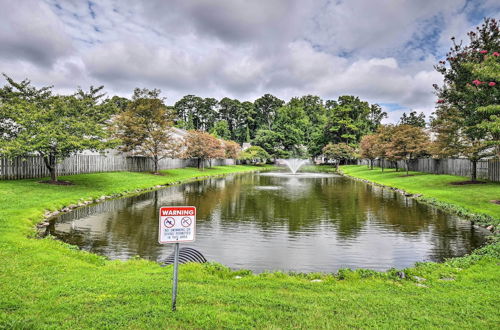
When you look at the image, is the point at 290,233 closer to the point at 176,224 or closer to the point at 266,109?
the point at 176,224

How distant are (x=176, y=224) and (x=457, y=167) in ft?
118

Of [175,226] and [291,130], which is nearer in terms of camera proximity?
[175,226]

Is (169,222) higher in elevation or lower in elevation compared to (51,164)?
lower

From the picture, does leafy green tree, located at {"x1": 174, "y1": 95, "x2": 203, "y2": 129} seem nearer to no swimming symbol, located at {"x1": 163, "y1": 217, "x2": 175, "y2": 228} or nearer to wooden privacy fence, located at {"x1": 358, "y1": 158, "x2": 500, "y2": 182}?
wooden privacy fence, located at {"x1": 358, "y1": 158, "x2": 500, "y2": 182}

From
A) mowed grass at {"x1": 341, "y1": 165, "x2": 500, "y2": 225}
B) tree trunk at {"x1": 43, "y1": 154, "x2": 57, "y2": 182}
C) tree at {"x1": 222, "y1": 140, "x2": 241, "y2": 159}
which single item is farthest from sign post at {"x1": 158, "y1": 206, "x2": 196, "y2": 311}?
tree at {"x1": 222, "y1": 140, "x2": 241, "y2": 159}

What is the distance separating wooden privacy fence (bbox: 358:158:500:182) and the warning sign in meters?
29.8

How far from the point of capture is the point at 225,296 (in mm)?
5516

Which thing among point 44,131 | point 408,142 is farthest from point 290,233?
point 408,142

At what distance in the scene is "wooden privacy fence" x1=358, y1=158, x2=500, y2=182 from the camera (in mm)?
26073

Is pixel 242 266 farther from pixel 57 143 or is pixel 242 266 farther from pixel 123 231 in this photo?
pixel 57 143

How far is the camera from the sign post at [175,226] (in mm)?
4809

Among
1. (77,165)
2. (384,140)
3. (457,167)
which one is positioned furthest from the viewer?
(384,140)

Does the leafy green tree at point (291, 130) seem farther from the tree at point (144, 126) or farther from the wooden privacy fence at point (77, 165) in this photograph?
the tree at point (144, 126)

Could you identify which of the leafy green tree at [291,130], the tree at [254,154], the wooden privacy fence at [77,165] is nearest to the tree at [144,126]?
the wooden privacy fence at [77,165]
